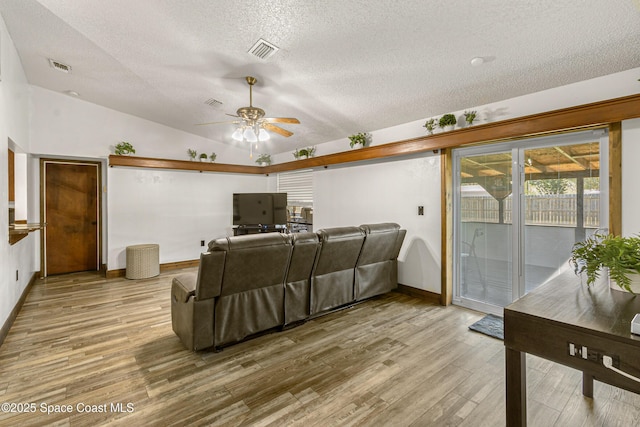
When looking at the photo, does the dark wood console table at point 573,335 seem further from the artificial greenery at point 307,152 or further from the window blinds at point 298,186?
the window blinds at point 298,186

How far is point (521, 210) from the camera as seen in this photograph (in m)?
3.41

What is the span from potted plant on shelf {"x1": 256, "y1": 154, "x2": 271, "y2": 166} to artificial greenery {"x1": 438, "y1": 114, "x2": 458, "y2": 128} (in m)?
4.40

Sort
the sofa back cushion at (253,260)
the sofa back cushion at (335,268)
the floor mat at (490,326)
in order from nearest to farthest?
the sofa back cushion at (253,260) < the floor mat at (490,326) < the sofa back cushion at (335,268)

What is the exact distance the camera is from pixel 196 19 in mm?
2734

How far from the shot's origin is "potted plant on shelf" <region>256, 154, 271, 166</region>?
7179 millimetres

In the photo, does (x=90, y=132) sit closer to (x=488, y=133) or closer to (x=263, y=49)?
(x=263, y=49)

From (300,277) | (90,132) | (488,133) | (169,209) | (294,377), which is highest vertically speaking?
(90,132)

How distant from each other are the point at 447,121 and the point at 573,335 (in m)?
3.12

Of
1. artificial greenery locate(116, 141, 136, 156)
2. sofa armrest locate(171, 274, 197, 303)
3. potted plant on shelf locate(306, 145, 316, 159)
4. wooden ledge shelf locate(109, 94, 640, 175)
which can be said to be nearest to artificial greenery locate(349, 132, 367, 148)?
wooden ledge shelf locate(109, 94, 640, 175)

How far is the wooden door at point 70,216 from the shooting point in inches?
215

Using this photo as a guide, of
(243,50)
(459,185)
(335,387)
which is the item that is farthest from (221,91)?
(335,387)

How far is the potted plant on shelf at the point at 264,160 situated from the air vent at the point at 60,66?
12.1ft

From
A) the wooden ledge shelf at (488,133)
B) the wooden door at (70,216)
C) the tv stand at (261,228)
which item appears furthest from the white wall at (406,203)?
the wooden door at (70,216)

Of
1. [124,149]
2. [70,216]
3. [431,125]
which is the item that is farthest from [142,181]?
[431,125]
